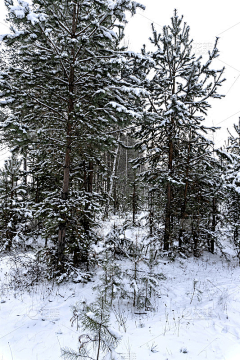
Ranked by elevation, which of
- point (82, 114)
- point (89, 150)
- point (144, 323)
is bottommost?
point (144, 323)

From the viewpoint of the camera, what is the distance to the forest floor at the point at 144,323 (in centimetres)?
347

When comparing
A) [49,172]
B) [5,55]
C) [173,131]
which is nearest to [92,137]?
[49,172]

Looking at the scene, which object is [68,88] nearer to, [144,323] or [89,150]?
[89,150]

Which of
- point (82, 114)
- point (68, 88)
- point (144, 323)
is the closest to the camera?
point (144, 323)

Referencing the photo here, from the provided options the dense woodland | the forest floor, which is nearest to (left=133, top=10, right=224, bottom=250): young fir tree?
the dense woodland

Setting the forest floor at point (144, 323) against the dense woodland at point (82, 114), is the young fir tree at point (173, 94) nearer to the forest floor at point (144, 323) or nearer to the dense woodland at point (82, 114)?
the dense woodland at point (82, 114)

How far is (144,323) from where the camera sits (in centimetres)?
442

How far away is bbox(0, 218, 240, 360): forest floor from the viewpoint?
3.47 metres

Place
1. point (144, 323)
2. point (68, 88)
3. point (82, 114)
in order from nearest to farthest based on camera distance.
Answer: point (144, 323) < point (82, 114) < point (68, 88)

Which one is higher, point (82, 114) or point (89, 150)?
point (82, 114)

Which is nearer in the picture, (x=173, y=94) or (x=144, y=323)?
(x=144, y=323)

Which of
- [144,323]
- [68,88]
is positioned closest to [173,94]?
[68,88]

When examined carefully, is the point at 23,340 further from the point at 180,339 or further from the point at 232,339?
the point at 232,339

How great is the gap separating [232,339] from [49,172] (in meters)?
6.98
